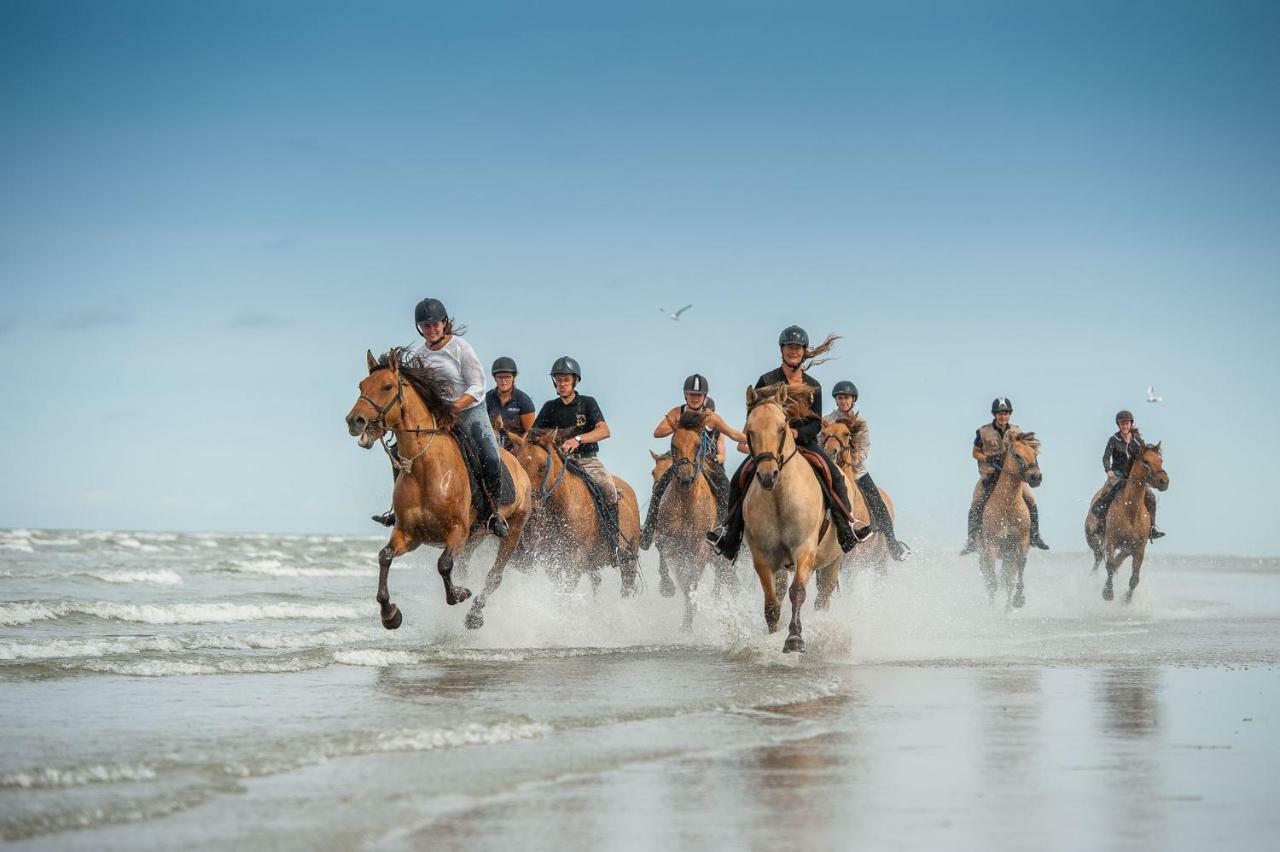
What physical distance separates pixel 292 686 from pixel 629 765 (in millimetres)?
4213

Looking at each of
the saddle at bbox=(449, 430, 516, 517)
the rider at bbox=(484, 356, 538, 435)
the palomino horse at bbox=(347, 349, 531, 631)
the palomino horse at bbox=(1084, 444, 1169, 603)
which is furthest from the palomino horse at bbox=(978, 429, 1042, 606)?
the palomino horse at bbox=(347, 349, 531, 631)

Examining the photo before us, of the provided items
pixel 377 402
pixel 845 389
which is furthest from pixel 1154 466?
pixel 377 402

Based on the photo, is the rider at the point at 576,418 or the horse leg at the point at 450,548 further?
the rider at the point at 576,418

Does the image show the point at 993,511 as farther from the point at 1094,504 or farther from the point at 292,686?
the point at 292,686

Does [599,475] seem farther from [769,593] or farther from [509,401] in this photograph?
[769,593]

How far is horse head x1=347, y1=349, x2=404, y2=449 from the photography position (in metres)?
11.9

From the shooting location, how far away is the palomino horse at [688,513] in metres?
16.2

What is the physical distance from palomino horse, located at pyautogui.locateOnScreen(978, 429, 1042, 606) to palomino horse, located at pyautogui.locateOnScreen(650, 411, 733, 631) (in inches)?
273

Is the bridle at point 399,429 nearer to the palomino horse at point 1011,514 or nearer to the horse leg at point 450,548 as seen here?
the horse leg at point 450,548

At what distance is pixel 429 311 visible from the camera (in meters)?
13.4

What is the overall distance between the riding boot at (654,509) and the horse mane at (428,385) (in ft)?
14.2

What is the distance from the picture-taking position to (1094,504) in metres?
24.9

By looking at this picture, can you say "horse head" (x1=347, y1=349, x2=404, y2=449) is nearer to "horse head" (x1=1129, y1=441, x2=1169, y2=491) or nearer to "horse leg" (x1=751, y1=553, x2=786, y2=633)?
"horse leg" (x1=751, y1=553, x2=786, y2=633)

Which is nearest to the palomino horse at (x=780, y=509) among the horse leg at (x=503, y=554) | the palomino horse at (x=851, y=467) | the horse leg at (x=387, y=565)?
the palomino horse at (x=851, y=467)
